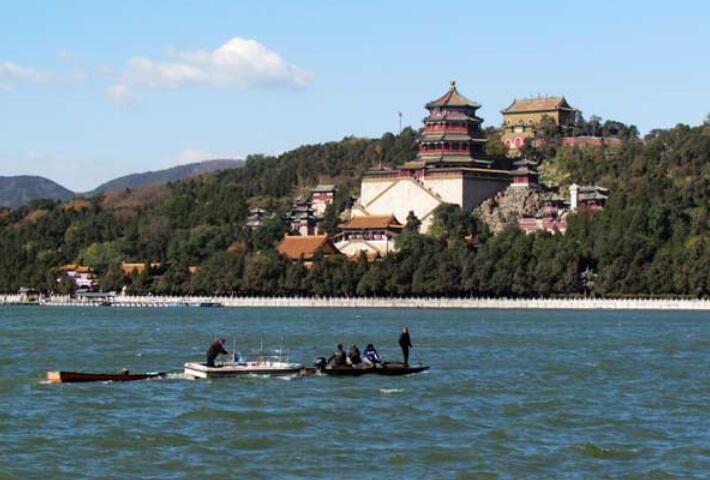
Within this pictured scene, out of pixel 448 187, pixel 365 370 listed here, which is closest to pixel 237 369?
pixel 365 370

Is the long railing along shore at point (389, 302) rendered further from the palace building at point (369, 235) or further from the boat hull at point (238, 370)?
the boat hull at point (238, 370)

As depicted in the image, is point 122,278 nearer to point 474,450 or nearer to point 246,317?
point 246,317

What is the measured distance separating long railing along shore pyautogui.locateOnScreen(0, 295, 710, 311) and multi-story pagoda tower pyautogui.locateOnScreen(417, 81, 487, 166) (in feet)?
73.1

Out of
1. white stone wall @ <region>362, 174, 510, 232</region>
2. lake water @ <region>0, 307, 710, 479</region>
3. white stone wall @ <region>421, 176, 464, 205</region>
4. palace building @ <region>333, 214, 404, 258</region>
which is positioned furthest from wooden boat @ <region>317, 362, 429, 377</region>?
white stone wall @ <region>421, 176, 464, 205</region>

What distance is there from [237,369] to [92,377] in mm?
3904

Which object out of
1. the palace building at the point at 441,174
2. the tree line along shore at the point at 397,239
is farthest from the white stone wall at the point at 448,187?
the tree line along shore at the point at 397,239

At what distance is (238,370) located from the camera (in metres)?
45.2

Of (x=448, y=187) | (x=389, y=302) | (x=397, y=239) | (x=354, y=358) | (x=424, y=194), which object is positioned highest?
(x=448, y=187)

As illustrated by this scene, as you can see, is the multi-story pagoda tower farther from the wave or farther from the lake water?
the wave

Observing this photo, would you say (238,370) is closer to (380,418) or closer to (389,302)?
(380,418)

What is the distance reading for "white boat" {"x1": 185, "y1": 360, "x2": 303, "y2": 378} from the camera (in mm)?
45188

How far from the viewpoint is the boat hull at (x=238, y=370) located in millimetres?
45188

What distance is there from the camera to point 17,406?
131ft

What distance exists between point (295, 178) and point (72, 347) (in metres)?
117
